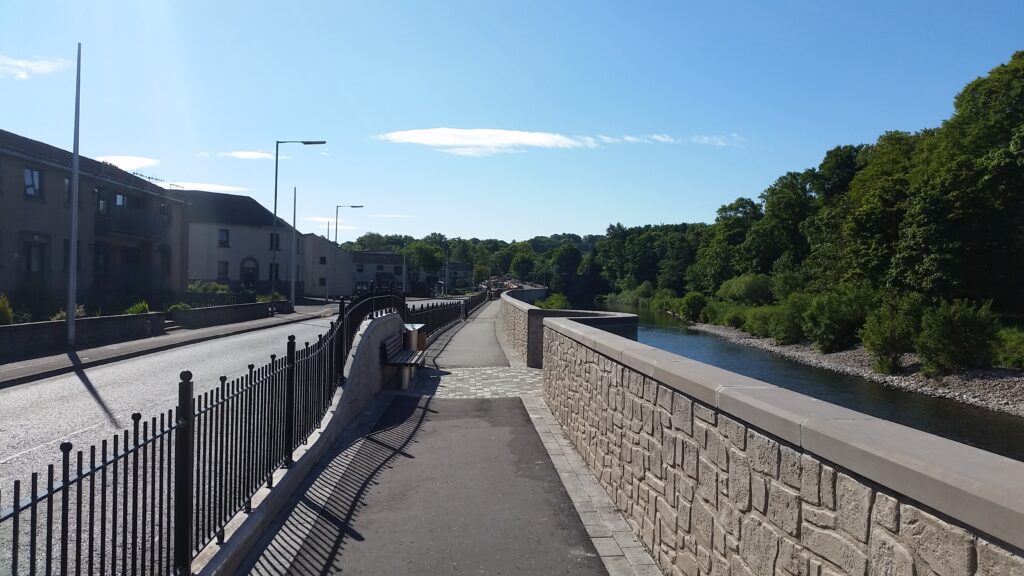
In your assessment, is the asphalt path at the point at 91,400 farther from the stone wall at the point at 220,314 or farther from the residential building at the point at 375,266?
Answer: the residential building at the point at 375,266

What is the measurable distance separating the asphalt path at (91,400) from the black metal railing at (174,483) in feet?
2.70

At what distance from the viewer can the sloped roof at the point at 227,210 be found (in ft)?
201

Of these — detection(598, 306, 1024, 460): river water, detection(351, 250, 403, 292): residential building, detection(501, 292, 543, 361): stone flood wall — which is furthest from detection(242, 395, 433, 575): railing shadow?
detection(351, 250, 403, 292): residential building

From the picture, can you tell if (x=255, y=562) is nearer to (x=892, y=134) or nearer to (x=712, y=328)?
(x=712, y=328)

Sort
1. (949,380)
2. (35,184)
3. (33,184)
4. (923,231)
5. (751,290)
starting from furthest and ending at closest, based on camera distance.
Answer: (751,290)
(923,231)
(949,380)
(35,184)
(33,184)

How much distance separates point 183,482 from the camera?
174 inches

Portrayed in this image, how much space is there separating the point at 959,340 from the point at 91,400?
114ft

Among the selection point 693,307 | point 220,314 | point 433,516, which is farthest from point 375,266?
point 433,516

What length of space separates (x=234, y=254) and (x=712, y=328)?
41418mm

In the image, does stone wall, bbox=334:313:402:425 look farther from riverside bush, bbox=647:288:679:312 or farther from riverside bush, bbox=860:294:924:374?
riverside bush, bbox=647:288:679:312

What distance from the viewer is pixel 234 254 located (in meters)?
61.3

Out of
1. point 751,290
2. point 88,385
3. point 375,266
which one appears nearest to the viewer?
point 88,385

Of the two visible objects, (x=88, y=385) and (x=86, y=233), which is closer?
(x=88, y=385)

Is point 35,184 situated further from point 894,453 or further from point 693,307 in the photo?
point 693,307
